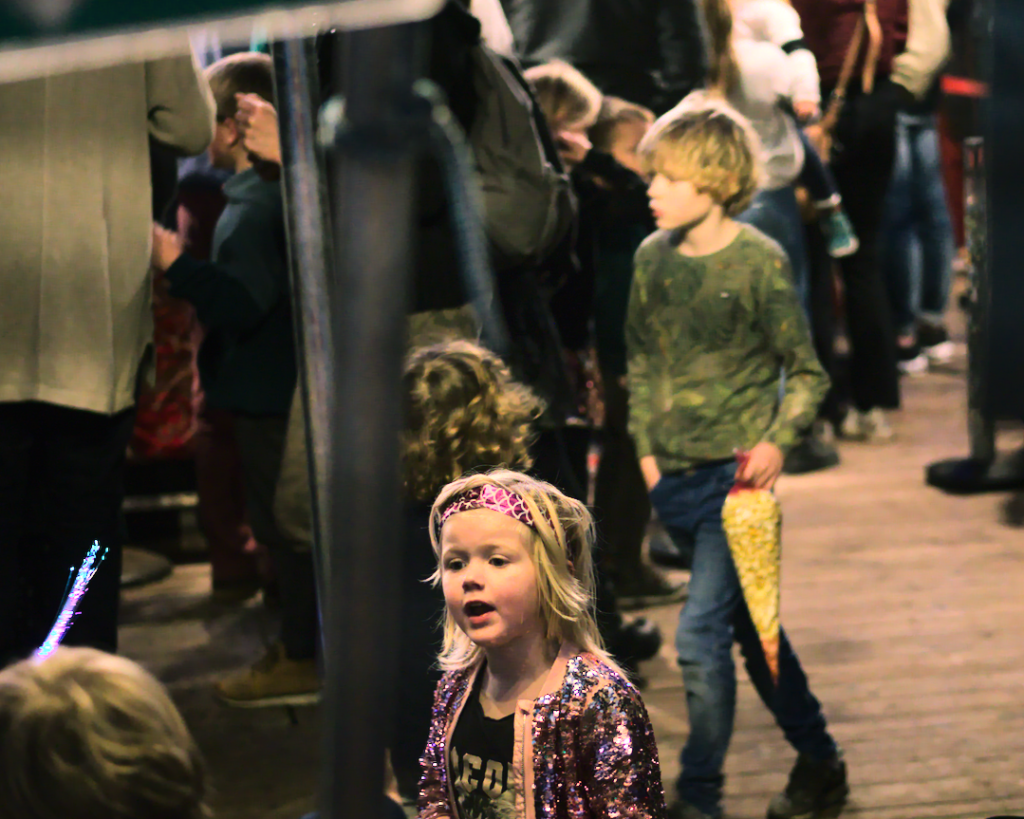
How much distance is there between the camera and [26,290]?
234 cm

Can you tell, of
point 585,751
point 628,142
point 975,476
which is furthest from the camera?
point 975,476

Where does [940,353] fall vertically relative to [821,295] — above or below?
below

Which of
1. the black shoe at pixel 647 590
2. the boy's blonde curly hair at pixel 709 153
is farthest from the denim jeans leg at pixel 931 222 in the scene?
the boy's blonde curly hair at pixel 709 153

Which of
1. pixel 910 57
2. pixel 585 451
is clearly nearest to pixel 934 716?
pixel 585 451

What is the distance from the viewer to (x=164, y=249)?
9.64 feet

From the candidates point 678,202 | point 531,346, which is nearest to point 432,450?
point 531,346

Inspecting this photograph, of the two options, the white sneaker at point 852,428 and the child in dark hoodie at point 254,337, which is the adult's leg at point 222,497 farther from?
the white sneaker at point 852,428

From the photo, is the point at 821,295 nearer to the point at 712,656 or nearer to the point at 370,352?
the point at 712,656

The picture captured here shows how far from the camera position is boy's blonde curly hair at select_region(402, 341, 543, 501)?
2135mm

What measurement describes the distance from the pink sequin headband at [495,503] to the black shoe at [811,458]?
126 inches

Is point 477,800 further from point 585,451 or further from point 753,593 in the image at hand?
point 585,451

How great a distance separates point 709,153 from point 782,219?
16.4 inches

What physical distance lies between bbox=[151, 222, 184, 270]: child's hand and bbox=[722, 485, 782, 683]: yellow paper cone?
128 centimetres

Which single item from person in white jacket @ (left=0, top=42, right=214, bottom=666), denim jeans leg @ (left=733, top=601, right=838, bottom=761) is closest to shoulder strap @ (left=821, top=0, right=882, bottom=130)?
denim jeans leg @ (left=733, top=601, right=838, bottom=761)
